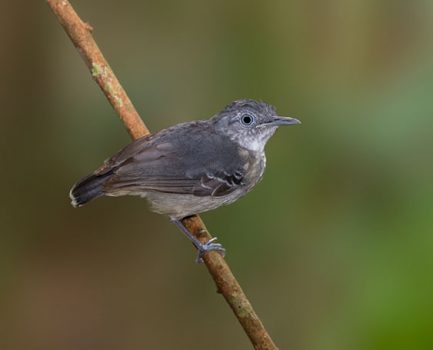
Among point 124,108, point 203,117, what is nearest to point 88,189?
point 124,108

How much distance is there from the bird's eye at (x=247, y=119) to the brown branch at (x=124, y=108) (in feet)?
1.69

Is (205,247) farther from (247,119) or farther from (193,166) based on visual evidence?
(247,119)

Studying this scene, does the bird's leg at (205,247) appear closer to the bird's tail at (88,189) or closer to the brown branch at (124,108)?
the brown branch at (124,108)

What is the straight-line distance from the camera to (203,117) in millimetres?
4922

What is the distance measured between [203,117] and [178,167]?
1.34 meters

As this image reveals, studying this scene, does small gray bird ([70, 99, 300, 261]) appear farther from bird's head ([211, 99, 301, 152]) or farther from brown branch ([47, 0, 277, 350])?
brown branch ([47, 0, 277, 350])

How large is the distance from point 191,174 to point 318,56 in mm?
1216

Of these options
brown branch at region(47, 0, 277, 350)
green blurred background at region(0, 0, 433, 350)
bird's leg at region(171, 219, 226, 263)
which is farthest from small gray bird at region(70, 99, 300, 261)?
green blurred background at region(0, 0, 433, 350)

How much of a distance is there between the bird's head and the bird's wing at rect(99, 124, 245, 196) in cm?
12

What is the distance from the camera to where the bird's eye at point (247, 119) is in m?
3.85

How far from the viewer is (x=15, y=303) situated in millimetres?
4902

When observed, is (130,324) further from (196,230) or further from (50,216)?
(196,230)

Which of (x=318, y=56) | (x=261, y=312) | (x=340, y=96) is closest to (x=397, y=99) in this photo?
(x=340, y=96)

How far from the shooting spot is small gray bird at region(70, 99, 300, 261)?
353cm
